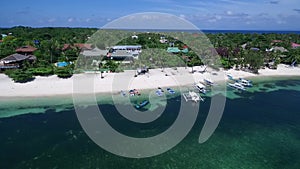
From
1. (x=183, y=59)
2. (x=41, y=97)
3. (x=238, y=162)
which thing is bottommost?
(x=238, y=162)

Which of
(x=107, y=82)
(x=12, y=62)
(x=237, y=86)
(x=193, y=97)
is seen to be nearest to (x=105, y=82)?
(x=107, y=82)

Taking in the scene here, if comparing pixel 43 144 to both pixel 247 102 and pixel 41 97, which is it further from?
pixel 247 102

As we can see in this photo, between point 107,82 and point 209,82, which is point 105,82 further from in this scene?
point 209,82

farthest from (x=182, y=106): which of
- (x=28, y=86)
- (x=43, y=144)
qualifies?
(x=28, y=86)

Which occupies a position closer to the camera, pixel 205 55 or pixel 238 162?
pixel 238 162

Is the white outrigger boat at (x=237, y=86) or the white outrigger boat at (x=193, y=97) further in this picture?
the white outrigger boat at (x=237, y=86)

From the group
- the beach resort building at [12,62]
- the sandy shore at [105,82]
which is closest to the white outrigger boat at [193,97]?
the sandy shore at [105,82]

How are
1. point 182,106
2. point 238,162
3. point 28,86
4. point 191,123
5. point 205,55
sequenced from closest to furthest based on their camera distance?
point 238,162 < point 191,123 < point 182,106 < point 28,86 < point 205,55

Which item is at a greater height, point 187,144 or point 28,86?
point 28,86

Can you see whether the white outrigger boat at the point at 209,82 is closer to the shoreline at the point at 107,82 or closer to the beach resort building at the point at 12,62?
the shoreline at the point at 107,82
